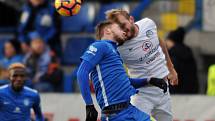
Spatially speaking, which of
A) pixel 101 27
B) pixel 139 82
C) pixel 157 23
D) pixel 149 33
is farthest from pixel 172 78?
pixel 157 23

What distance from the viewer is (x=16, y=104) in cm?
1116

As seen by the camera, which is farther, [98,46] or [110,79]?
[110,79]

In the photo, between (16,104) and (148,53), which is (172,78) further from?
(16,104)

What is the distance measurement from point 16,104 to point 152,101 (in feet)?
8.34

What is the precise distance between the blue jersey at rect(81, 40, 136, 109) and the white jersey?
3.09ft

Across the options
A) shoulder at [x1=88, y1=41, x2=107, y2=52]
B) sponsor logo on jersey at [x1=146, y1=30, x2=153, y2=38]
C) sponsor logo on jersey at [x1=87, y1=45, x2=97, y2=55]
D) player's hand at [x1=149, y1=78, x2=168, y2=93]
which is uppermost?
shoulder at [x1=88, y1=41, x2=107, y2=52]

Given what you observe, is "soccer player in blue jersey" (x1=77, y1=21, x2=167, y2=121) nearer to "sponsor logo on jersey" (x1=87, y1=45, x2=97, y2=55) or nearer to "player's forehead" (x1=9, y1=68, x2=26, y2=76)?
"sponsor logo on jersey" (x1=87, y1=45, x2=97, y2=55)

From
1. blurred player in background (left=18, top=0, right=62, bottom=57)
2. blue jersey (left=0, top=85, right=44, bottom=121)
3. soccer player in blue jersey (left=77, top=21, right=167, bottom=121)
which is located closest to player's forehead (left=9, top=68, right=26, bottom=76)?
blue jersey (left=0, top=85, right=44, bottom=121)

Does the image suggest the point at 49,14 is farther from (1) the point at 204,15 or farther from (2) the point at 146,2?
(1) the point at 204,15

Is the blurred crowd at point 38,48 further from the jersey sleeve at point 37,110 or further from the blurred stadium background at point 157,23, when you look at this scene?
the jersey sleeve at point 37,110

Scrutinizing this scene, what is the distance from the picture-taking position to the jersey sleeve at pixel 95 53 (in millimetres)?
7988

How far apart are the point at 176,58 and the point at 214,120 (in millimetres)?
1309

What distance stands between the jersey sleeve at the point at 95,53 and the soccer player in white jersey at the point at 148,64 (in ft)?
3.47

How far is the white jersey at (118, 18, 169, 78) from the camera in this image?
917cm
